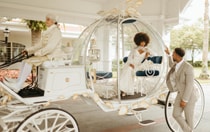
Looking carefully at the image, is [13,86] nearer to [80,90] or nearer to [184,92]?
[80,90]

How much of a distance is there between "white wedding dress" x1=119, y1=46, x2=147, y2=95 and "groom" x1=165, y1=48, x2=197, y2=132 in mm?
637

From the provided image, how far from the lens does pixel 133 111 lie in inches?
162

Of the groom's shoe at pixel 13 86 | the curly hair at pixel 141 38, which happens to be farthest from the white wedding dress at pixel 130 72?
the groom's shoe at pixel 13 86

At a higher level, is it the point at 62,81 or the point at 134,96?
the point at 62,81

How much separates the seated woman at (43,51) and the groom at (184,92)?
1904 millimetres

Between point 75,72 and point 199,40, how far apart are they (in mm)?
20795

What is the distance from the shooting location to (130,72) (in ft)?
13.7

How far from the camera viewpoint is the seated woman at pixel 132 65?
4.20m

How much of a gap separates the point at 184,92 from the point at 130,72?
3.16 feet

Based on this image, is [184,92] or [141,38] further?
[141,38]

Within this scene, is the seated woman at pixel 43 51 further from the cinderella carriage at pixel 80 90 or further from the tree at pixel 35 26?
the tree at pixel 35 26

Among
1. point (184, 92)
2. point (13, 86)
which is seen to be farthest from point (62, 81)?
point (184, 92)

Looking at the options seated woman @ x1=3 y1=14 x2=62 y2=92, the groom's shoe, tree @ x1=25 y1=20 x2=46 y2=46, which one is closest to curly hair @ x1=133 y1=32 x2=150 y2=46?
seated woman @ x1=3 y1=14 x2=62 y2=92

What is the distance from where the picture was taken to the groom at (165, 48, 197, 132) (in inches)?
147
